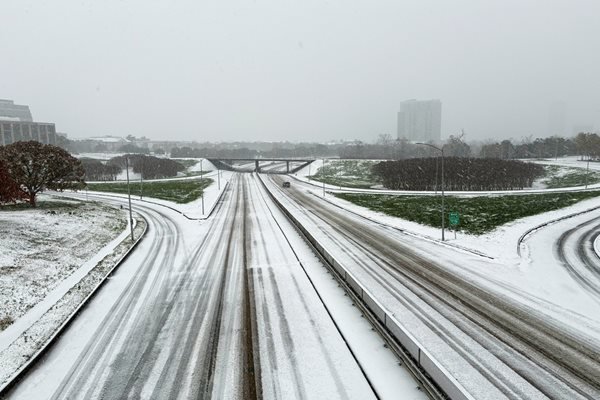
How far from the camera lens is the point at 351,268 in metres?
23.5

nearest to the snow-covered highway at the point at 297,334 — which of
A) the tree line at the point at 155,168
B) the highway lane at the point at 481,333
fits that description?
the highway lane at the point at 481,333

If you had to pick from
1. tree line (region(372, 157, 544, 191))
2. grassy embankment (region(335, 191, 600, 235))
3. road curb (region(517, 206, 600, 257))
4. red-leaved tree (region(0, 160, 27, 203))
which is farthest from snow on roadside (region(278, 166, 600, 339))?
tree line (region(372, 157, 544, 191))

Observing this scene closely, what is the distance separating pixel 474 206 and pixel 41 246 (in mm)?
47933

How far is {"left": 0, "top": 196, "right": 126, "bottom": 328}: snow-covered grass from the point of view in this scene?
2024cm

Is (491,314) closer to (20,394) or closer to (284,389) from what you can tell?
(284,389)

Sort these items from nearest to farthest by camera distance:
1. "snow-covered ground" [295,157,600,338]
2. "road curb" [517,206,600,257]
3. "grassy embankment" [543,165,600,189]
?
"snow-covered ground" [295,157,600,338]
"road curb" [517,206,600,257]
"grassy embankment" [543,165,600,189]

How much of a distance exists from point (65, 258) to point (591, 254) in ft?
129

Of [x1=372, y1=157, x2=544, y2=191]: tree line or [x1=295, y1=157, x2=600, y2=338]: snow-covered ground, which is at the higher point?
[x1=372, y1=157, x2=544, y2=191]: tree line

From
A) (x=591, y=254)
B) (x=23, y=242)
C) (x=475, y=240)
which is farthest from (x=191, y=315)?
(x=591, y=254)

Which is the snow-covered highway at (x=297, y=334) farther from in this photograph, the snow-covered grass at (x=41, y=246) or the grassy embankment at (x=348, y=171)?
the grassy embankment at (x=348, y=171)

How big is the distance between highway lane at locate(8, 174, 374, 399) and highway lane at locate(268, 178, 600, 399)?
12.1 feet

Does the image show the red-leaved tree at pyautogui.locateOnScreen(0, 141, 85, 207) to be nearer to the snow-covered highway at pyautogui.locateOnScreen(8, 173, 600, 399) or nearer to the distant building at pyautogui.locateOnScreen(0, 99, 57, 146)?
the snow-covered highway at pyautogui.locateOnScreen(8, 173, 600, 399)

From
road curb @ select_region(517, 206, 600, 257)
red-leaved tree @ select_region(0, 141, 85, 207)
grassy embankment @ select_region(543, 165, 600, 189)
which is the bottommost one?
road curb @ select_region(517, 206, 600, 257)

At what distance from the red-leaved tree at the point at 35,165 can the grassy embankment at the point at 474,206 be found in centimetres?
4198
